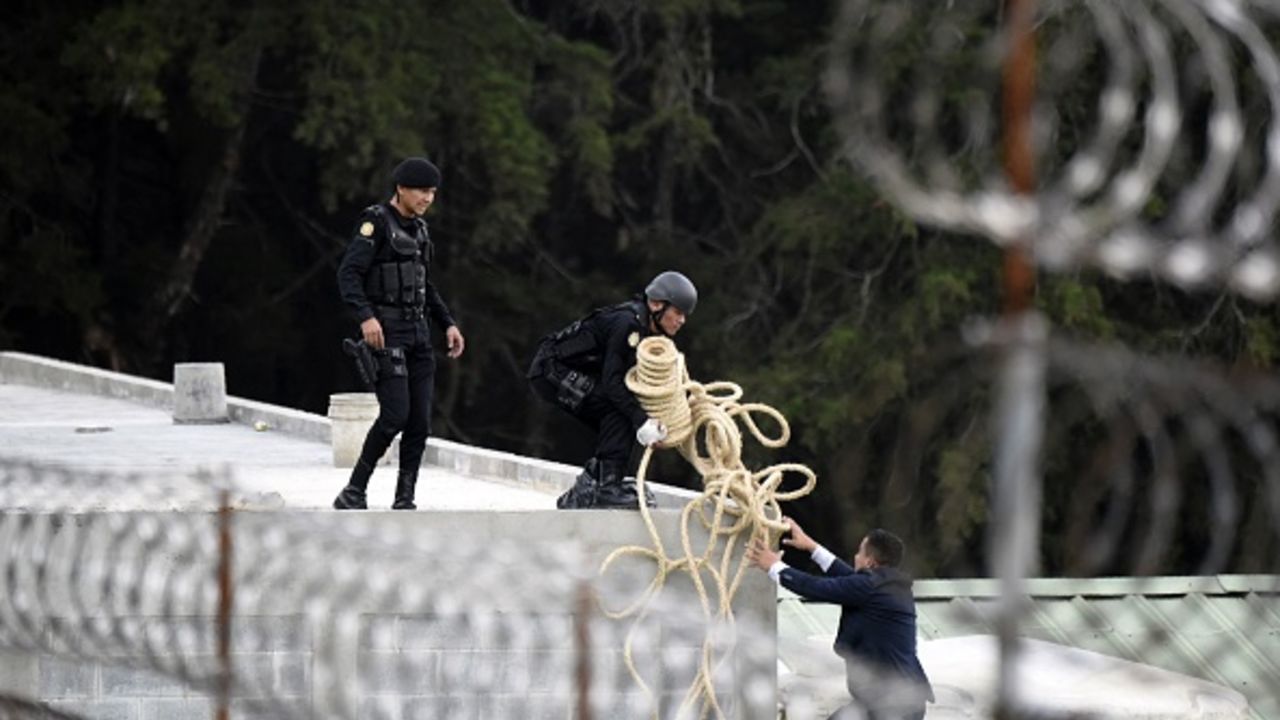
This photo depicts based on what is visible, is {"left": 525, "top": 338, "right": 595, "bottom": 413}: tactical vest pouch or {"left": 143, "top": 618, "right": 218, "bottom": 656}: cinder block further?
{"left": 525, "top": 338, "right": 595, "bottom": 413}: tactical vest pouch

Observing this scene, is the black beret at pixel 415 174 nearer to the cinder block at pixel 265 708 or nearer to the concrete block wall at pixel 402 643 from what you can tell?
the concrete block wall at pixel 402 643

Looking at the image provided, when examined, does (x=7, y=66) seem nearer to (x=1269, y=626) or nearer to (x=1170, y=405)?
(x=1269, y=626)

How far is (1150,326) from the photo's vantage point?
3038 centimetres

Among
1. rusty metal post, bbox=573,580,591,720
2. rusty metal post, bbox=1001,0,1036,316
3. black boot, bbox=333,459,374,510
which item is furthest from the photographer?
black boot, bbox=333,459,374,510

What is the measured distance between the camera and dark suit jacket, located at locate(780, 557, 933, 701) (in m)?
9.64

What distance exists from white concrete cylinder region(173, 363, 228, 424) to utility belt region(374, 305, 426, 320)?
241 inches

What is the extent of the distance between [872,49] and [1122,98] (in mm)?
354

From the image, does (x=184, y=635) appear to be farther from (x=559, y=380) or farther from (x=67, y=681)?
(x=559, y=380)

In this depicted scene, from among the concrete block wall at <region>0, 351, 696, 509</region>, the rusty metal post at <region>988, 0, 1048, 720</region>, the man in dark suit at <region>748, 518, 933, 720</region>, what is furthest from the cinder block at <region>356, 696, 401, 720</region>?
the rusty metal post at <region>988, 0, 1048, 720</region>

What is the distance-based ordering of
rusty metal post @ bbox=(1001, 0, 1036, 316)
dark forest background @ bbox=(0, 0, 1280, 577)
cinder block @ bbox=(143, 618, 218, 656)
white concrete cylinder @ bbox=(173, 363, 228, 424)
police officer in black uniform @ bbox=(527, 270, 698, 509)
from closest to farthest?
1. rusty metal post @ bbox=(1001, 0, 1036, 316)
2. cinder block @ bbox=(143, 618, 218, 656)
3. police officer in black uniform @ bbox=(527, 270, 698, 509)
4. white concrete cylinder @ bbox=(173, 363, 228, 424)
5. dark forest background @ bbox=(0, 0, 1280, 577)

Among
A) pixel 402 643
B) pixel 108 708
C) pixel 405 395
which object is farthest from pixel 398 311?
pixel 108 708

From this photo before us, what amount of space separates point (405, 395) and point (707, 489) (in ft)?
4.64

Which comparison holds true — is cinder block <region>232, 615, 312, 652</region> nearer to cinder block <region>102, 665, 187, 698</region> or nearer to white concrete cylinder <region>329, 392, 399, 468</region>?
cinder block <region>102, 665, 187, 698</region>

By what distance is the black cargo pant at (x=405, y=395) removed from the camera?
11.4 metres
